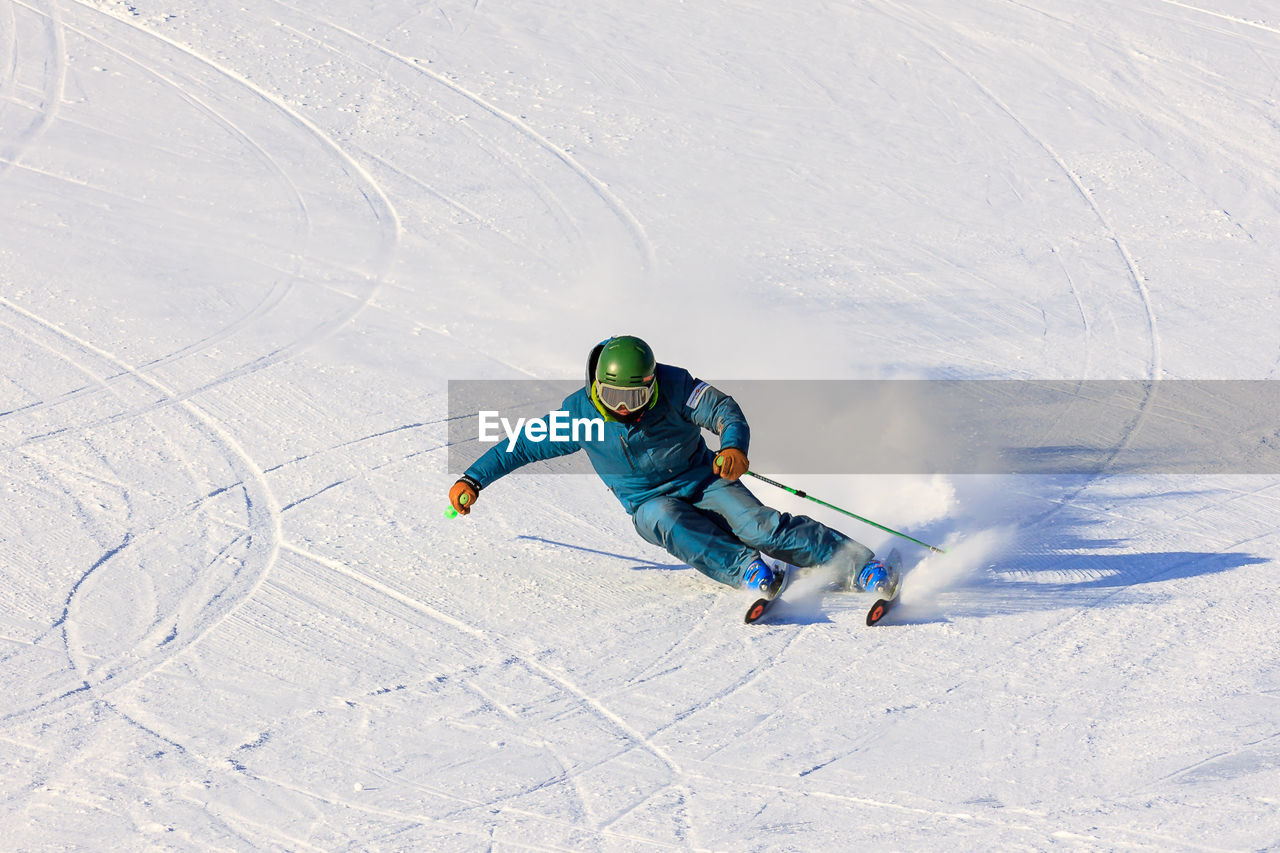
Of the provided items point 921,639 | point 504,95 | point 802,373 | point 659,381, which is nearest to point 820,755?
point 921,639

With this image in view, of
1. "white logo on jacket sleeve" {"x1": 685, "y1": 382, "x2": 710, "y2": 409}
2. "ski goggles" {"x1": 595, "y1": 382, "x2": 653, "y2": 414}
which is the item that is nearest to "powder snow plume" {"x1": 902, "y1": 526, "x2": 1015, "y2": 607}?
"white logo on jacket sleeve" {"x1": 685, "y1": 382, "x2": 710, "y2": 409}

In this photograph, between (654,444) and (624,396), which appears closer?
(624,396)

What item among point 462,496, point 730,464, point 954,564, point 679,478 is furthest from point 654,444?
point 954,564

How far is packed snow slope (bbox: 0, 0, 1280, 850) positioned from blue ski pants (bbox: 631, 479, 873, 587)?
236mm

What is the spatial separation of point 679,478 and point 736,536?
1.24ft

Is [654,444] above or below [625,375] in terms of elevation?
below

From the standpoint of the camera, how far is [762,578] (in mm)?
6293

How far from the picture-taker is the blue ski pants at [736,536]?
255 inches

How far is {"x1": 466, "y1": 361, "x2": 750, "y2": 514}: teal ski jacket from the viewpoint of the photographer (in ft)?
21.2

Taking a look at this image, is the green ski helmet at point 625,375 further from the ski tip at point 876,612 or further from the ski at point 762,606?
the ski tip at point 876,612

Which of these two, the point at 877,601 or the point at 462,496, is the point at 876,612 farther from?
the point at 462,496

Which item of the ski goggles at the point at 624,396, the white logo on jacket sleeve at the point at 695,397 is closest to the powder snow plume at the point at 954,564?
the white logo on jacket sleeve at the point at 695,397

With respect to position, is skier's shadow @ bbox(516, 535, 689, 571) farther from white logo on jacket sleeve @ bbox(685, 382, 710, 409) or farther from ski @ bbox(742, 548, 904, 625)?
white logo on jacket sleeve @ bbox(685, 382, 710, 409)

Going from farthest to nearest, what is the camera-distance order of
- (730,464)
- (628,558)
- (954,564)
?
(628,558), (954,564), (730,464)
